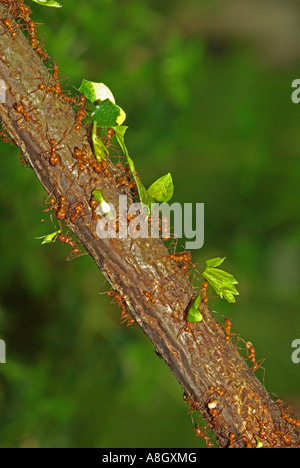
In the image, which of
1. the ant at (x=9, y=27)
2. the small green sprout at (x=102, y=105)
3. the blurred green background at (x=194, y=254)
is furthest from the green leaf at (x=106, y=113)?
the blurred green background at (x=194, y=254)

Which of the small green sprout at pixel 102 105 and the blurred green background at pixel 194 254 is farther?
the blurred green background at pixel 194 254

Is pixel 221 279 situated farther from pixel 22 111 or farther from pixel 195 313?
pixel 22 111

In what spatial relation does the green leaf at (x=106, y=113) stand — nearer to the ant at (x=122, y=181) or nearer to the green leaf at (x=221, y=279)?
the ant at (x=122, y=181)

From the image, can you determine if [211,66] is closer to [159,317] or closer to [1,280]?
[1,280]

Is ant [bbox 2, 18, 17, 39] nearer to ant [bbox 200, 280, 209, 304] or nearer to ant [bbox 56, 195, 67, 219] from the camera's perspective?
ant [bbox 56, 195, 67, 219]

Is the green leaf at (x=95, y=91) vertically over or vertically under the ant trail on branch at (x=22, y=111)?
over

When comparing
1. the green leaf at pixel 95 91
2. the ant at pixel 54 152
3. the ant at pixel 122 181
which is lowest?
the ant at pixel 122 181
